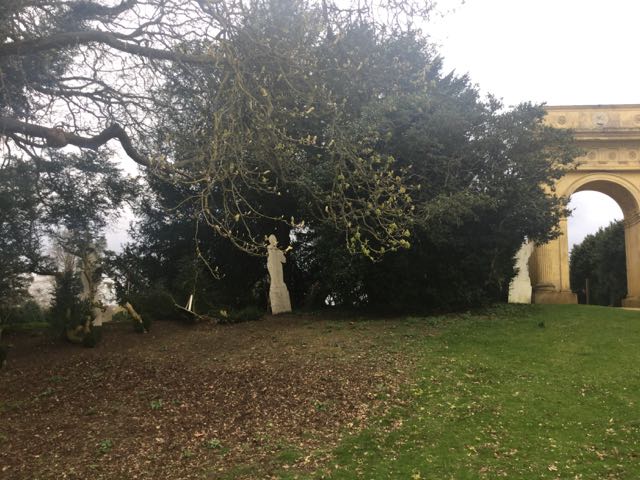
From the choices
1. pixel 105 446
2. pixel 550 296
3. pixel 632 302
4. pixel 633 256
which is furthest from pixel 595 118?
pixel 105 446

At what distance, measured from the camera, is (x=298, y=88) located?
7820 mm

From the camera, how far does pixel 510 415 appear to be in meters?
8.33

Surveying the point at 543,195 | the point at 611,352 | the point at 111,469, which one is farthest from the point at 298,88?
the point at 543,195

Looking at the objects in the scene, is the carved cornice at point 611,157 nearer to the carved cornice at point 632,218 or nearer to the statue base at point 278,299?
the carved cornice at point 632,218

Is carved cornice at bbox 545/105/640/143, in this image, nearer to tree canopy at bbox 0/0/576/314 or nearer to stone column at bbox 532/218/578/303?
stone column at bbox 532/218/578/303

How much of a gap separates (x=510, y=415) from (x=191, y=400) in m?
5.08

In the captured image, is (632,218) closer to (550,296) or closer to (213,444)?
(550,296)

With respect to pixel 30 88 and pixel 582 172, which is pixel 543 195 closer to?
pixel 582 172

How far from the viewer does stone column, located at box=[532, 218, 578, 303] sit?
22.8 meters

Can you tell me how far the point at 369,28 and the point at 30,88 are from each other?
581cm

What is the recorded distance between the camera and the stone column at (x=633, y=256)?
24859 mm

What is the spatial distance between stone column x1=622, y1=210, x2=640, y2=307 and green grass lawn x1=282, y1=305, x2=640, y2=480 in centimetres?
1288

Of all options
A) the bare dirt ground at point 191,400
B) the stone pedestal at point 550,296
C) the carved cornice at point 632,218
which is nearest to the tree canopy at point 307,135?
the bare dirt ground at point 191,400

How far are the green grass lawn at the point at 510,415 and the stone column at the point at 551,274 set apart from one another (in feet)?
30.4
